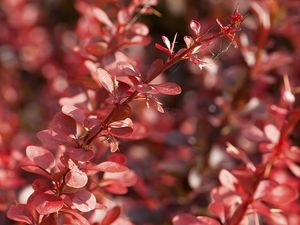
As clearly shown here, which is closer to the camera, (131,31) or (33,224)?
(33,224)

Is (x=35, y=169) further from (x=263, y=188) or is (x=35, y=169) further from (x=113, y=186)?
(x=263, y=188)

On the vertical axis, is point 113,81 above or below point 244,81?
above

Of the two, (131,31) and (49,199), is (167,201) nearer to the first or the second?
(131,31)

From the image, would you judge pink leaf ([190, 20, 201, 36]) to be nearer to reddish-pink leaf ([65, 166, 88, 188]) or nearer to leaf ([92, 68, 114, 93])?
leaf ([92, 68, 114, 93])

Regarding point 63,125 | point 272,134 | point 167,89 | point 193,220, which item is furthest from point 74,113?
point 272,134

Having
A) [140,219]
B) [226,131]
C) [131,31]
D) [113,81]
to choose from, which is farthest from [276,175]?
[113,81]

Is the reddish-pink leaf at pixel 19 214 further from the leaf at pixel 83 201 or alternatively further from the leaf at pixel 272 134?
the leaf at pixel 272 134

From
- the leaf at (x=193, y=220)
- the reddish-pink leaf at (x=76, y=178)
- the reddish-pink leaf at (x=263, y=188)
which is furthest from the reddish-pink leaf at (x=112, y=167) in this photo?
the reddish-pink leaf at (x=263, y=188)
